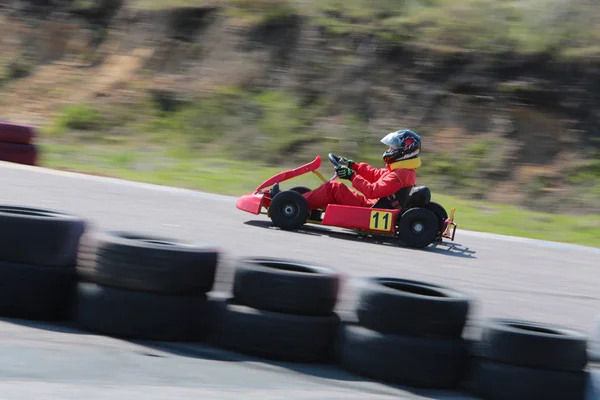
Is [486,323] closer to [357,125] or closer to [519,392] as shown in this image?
[519,392]

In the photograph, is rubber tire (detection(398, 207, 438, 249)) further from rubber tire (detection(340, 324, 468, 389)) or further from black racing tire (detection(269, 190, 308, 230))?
rubber tire (detection(340, 324, 468, 389))

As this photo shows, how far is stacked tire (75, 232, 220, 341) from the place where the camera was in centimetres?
441

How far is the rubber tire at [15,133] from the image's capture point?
12.0 meters

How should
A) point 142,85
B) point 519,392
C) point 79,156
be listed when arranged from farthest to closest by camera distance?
1. point 142,85
2. point 79,156
3. point 519,392

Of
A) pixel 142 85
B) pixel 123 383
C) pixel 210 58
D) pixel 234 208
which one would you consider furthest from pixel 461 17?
pixel 123 383

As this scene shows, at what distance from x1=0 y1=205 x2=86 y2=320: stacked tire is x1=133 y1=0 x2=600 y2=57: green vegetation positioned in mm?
12912

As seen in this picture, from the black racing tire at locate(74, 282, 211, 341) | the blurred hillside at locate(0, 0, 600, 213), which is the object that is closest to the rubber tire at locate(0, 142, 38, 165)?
the blurred hillside at locate(0, 0, 600, 213)

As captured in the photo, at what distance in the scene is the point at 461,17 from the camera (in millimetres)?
16844

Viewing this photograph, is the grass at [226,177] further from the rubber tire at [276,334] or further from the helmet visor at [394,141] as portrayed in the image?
the rubber tire at [276,334]

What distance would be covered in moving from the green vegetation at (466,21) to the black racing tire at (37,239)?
12.9 m

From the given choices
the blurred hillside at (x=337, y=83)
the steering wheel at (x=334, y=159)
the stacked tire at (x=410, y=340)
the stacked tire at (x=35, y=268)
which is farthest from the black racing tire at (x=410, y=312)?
the blurred hillside at (x=337, y=83)

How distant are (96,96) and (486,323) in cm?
1547

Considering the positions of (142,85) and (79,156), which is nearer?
(79,156)


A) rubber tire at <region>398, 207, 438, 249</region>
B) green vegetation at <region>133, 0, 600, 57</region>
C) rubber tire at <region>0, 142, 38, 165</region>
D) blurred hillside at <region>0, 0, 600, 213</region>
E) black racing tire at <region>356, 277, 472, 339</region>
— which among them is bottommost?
black racing tire at <region>356, 277, 472, 339</region>
